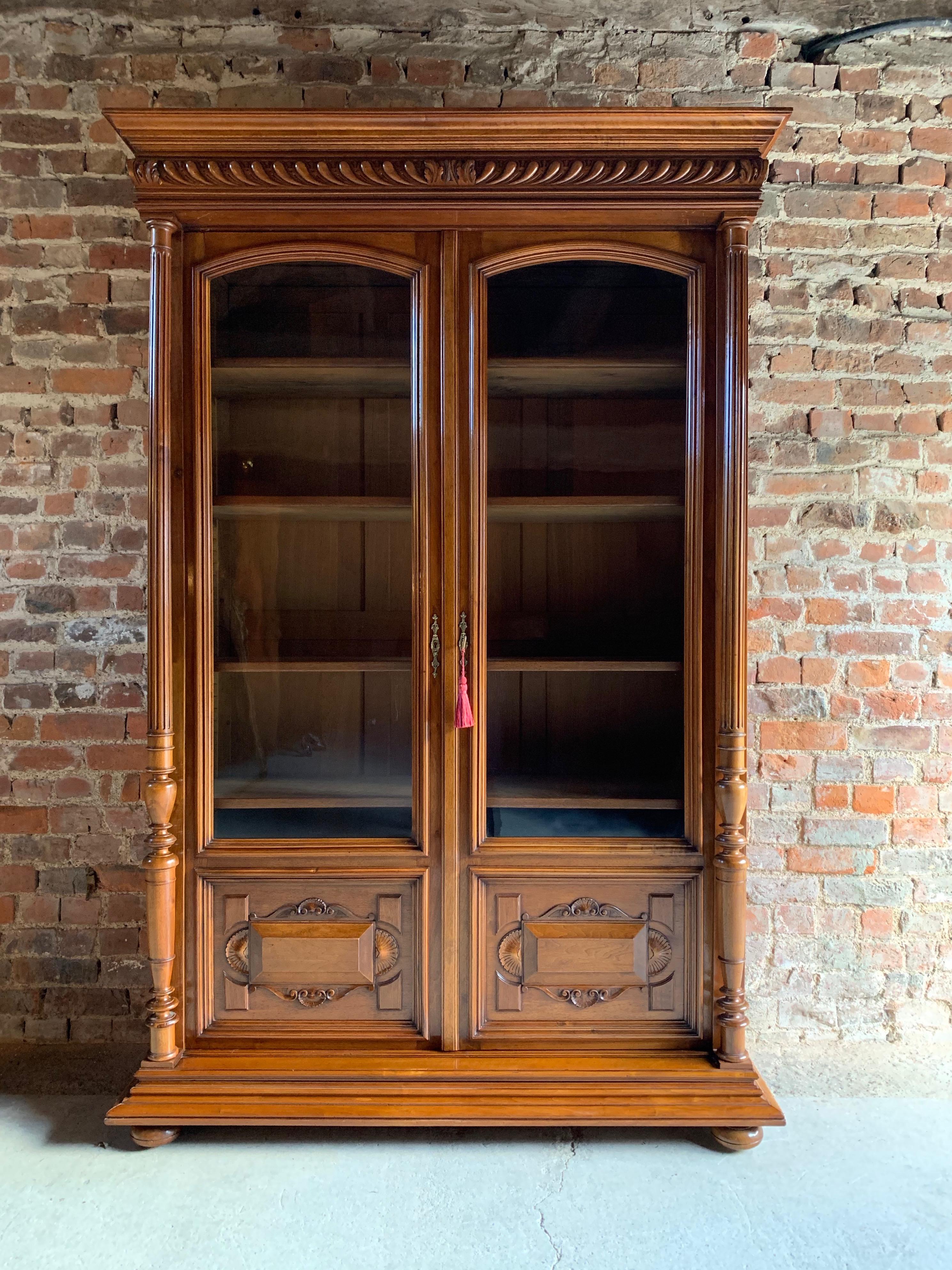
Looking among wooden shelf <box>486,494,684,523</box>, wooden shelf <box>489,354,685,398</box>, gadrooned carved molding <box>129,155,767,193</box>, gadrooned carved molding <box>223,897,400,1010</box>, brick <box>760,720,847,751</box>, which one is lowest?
gadrooned carved molding <box>223,897,400,1010</box>

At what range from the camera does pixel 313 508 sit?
1842 mm

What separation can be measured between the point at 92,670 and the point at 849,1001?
226cm

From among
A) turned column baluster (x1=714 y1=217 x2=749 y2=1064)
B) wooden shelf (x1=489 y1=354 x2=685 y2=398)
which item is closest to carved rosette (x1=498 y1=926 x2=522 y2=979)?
turned column baluster (x1=714 y1=217 x2=749 y2=1064)

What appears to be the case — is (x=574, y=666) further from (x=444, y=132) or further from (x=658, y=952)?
(x=444, y=132)

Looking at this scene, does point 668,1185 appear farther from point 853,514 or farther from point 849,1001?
point 853,514

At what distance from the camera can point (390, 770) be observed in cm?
184

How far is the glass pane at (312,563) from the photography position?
1.81 m

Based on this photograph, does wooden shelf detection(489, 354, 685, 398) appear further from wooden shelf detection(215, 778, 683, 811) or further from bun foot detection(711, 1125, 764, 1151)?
bun foot detection(711, 1125, 764, 1151)

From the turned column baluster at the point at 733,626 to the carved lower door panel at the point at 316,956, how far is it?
0.69 metres

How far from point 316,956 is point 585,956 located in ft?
1.97

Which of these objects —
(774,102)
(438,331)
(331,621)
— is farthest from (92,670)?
(774,102)

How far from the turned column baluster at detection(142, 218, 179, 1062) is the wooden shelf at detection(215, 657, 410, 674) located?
0.48ft

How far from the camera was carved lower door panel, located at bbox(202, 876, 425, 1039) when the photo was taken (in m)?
1.82

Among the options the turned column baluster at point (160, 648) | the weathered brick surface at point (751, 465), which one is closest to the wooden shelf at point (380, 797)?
the turned column baluster at point (160, 648)
